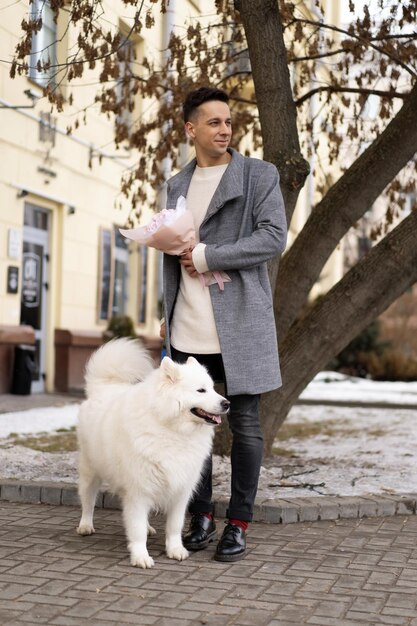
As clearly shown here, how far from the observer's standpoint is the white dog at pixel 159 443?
4430 mm

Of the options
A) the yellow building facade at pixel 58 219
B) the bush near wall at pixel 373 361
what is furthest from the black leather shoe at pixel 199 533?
the bush near wall at pixel 373 361

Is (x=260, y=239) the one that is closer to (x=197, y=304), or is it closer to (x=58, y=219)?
(x=197, y=304)

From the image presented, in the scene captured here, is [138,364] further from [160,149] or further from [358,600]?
[160,149]

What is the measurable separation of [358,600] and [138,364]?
180 cm

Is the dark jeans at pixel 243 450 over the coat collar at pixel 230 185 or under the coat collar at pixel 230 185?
under

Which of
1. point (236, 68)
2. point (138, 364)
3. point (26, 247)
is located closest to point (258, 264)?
point (138, 364)

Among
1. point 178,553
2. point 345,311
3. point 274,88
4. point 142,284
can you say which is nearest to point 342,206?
point 345,311

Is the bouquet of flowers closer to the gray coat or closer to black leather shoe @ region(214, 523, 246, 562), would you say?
the gray coat

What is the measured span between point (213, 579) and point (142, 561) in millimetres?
371

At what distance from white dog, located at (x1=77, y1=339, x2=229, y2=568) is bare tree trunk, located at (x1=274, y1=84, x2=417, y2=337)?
3061mm

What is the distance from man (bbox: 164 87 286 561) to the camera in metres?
4.72

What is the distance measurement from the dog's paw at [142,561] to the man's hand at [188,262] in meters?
1.41

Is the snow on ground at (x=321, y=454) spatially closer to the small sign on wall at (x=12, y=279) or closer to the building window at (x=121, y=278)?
the small sign on wall at (x=12, y=279)

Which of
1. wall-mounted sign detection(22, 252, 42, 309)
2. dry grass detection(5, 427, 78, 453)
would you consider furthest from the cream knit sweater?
wall-mounted sign detection(22, 252, 42, 309)
